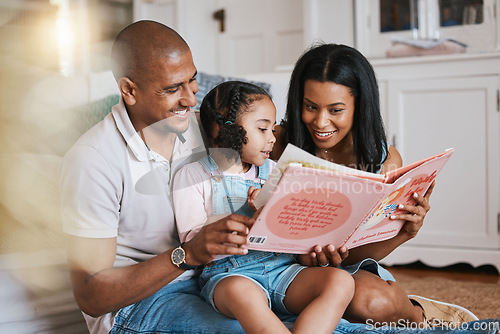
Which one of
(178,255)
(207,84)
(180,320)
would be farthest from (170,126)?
(207,84)

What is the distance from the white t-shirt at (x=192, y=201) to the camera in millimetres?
789

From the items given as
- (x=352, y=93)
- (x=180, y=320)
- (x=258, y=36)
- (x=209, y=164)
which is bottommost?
(x=180, y=320)

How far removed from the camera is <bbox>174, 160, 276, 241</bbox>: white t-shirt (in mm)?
789

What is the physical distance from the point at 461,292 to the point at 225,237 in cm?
140

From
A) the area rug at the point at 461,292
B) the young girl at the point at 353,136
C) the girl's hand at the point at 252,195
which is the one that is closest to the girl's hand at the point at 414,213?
the young girl at the point at 353,136

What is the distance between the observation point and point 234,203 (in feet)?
2.65

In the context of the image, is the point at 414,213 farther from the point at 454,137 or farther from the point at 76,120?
the point at 454,137

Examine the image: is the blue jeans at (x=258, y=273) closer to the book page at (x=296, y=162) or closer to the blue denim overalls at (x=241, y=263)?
the blue denim overalls at (x=241, y=263)

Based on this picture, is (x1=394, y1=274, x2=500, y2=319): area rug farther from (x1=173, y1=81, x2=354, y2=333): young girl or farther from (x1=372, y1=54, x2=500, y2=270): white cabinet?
(x1=173, y1=81, x2=354, y2=333): young girl

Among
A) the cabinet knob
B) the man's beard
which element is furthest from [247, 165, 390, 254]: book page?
→ the cabinet knob

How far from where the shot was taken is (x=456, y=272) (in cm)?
206

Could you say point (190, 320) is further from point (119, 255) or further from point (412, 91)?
point (412, 91)

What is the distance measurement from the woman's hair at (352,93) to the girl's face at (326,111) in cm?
1

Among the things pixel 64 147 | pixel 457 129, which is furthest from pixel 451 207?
pixel 64 147
